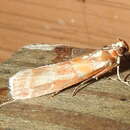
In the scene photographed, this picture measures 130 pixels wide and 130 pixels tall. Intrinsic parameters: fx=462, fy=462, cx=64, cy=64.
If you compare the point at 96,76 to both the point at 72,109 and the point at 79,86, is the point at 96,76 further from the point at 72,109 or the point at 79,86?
the point at 72,109

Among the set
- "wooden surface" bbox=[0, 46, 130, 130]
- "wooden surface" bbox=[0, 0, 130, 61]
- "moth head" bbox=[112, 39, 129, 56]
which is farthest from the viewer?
"wooden surface" bbox=[0, 0, 130, 61]

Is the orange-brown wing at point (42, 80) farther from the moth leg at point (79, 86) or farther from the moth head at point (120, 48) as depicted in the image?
the moth head at point (120, 48)

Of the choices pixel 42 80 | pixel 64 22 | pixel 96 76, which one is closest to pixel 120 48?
pixel 96 76

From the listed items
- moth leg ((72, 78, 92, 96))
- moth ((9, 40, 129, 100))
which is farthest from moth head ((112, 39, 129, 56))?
moth leg ((72, 78, 92, 96))

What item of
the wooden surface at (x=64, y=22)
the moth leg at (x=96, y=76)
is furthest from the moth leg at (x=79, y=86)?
the wooden surface at (x=64, y=22)

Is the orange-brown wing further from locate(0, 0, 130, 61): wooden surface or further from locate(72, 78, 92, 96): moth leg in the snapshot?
locate(0, 0, 130, 61): wooden surface

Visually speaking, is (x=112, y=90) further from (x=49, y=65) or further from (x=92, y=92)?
(x=49, y=65)
